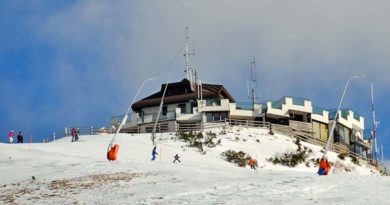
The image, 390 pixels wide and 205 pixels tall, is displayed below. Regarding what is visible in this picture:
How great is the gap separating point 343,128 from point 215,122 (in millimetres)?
18527

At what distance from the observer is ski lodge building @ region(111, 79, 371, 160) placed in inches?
2891

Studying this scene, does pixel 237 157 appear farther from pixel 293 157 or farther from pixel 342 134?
pixel 342 134

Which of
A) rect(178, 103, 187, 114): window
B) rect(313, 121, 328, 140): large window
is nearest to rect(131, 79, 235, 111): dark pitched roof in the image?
rect(178, 103, 187, 114): window

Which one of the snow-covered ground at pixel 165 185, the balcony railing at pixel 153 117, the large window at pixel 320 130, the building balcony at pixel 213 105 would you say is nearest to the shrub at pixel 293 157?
the building balcony at pixel 213 105

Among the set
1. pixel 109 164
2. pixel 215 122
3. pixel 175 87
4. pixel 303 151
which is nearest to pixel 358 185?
pixel 109 164

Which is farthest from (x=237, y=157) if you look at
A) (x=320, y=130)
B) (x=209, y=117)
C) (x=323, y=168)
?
(x=323, y=168)

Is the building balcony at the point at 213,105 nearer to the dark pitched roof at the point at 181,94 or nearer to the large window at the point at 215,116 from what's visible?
the large window at the point at 215,116

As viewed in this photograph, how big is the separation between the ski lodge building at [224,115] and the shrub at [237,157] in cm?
1070

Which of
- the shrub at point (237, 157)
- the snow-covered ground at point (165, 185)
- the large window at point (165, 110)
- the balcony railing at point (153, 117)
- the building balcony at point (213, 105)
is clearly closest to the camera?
the snow-covered ground at point (165, 185)

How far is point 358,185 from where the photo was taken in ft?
75.9

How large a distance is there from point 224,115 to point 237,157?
18.1 meters

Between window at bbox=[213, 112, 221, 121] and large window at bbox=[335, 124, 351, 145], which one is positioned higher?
window at bbox=[213, 112, 221, 121]

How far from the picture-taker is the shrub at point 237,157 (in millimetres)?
55750

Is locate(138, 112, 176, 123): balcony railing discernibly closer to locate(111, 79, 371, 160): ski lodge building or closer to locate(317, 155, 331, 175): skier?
locate(111, 79, 371, 160): ski lodge building
